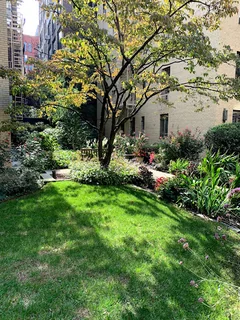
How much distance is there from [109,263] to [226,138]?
287 inches

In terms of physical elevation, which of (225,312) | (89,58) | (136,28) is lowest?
(225,312)

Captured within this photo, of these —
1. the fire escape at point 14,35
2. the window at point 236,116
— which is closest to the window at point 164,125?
the window at point 236,116

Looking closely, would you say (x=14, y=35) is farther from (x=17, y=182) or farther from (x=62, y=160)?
(x=17, y=182)

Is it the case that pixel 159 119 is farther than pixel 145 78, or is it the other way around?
pixel 159 119

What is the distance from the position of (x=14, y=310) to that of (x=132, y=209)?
10.0 feet

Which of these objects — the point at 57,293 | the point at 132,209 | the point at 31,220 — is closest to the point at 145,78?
the point at 132,209

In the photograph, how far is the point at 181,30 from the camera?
510 centimetres

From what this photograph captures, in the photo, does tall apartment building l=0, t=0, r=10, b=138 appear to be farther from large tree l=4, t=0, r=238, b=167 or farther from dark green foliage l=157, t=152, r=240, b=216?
dark green foliage l=157, t=152, r=240, b=216

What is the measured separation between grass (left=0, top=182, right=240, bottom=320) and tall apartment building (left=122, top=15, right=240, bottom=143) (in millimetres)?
5200

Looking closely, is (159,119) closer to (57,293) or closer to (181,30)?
(181,30)

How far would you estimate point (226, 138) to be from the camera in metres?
8.55

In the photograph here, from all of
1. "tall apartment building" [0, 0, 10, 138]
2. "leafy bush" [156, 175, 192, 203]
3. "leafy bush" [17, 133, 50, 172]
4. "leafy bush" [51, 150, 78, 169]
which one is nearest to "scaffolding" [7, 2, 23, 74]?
"tall apartment building" [0, 0, 10, 138]

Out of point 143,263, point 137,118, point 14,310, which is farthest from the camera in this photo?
point 137,118

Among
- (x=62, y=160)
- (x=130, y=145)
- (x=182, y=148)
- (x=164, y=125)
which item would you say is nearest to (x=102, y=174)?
(x=62, y=160)
